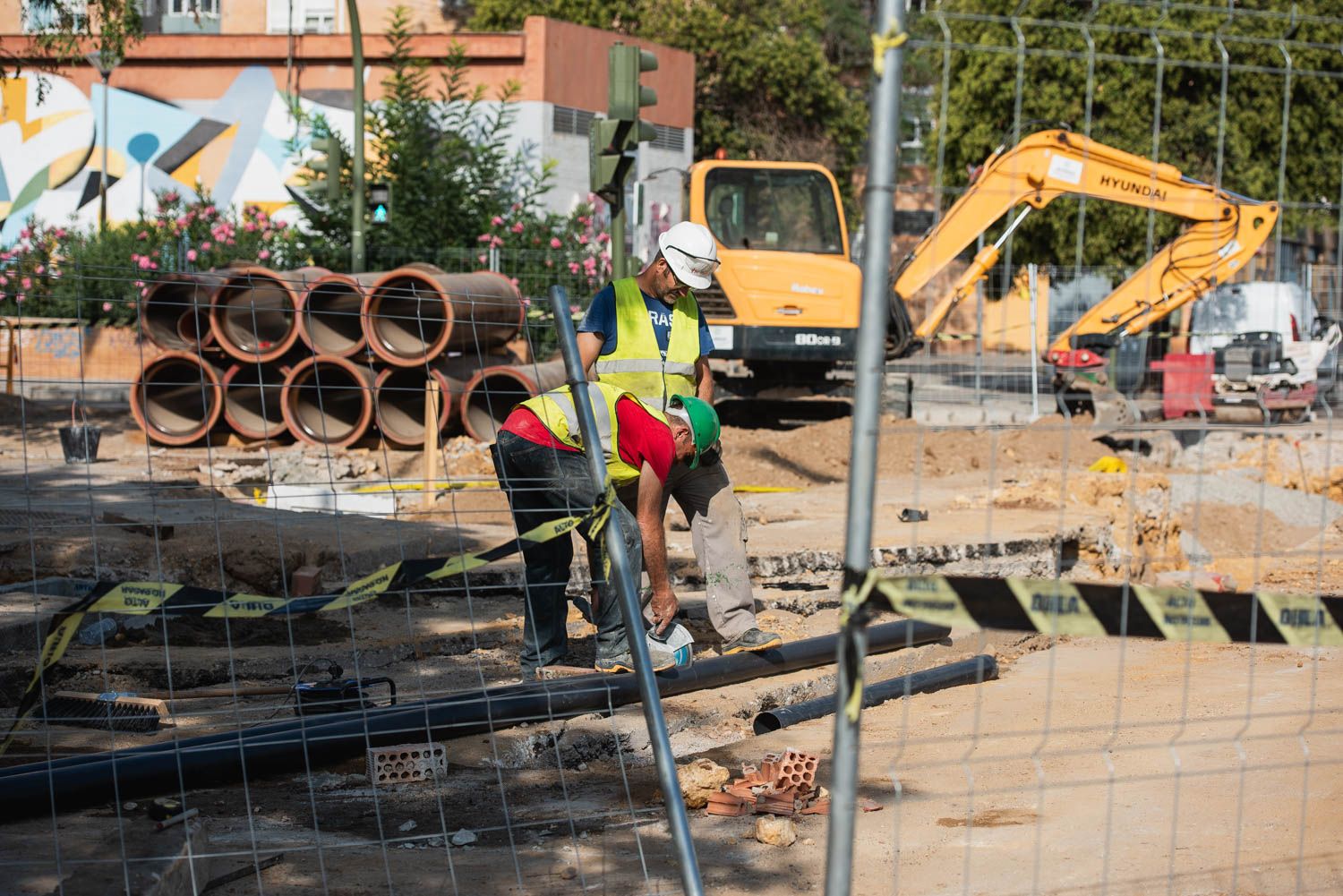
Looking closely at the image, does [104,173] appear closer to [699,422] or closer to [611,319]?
[611,319]

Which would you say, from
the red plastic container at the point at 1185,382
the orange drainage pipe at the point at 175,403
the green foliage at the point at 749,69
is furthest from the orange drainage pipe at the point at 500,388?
the green foliage at the point at 749,69

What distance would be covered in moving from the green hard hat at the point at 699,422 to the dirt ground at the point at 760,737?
91 centimetres

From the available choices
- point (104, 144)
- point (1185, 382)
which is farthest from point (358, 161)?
point (1185, 382)

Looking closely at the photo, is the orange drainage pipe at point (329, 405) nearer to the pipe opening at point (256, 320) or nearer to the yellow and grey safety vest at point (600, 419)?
the pipe opening at point (256, 320)

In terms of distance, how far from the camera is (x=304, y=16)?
110 feet

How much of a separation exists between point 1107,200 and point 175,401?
10.8 metres

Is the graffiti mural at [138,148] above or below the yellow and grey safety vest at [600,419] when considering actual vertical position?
above

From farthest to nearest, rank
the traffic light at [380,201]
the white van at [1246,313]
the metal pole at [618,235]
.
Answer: the traffic light at [380,201]
the white van at [1246,313]
the metal pole at [618,235]

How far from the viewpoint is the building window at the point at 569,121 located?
26422 mm

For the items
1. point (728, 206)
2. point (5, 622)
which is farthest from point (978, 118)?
point (5, 622)

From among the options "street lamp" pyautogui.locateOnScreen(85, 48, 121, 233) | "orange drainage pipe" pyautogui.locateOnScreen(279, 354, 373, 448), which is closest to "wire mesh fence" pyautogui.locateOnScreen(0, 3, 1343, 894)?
"orange drainage pipe" pyautogui.locateOnScreen(279, 354, 373, 448)

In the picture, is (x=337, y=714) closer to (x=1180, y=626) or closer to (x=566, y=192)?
(x=1180, y=626)

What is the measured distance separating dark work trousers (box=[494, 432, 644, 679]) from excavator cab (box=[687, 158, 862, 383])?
31.1 ft

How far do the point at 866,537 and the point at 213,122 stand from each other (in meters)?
27.1
